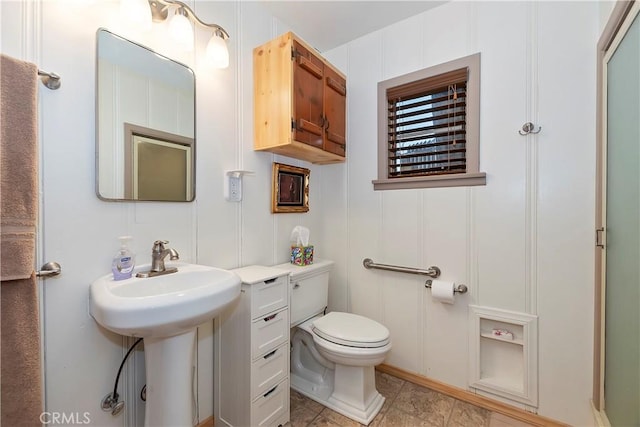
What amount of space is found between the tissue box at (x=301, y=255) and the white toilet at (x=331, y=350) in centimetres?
6

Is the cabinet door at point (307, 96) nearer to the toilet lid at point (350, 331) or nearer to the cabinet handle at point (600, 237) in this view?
the toilet lid at point (350, 331)

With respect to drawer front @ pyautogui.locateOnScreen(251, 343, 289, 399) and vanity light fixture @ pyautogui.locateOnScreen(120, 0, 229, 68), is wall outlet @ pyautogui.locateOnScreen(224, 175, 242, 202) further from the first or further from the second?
drawer front @ pyautogui.locateOnScreen(251, 343, 289, 399)

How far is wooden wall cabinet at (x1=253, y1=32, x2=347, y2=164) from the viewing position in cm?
158

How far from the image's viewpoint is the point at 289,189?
1977 millimetres

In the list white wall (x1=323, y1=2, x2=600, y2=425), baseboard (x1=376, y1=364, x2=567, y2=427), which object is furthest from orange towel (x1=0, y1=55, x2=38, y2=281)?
baseboard (x1=376, y1=364, x2=567, y2=427)

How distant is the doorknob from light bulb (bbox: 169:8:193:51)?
41.6 inches

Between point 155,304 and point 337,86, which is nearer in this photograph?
point 155,304

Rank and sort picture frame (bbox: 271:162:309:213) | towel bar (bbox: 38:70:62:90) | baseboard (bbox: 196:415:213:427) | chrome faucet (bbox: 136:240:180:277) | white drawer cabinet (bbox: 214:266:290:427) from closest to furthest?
towel bar (bbox: 38:70:62:90) < chrome faucet (bbox: 136:240:180:277) < white drawer cabinet (bbox: 214:266:290:427) < baseboard (bbox: 196:415:213:427) < picture frame (bbox: 271:162:309:213)

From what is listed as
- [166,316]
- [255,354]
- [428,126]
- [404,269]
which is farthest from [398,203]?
[166,316]

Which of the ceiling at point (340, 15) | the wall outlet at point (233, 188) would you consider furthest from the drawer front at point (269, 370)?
the ceiling at point (340, 15)

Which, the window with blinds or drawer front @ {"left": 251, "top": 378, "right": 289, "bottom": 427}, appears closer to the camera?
drawer front @ {"left": 251, "top": 378, "right": 289, "bottom": 427}

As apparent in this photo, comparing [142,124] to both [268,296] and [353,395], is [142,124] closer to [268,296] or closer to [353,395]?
[268,296]

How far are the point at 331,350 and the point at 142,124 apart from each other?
147cm

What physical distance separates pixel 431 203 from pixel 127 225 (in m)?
1.68
